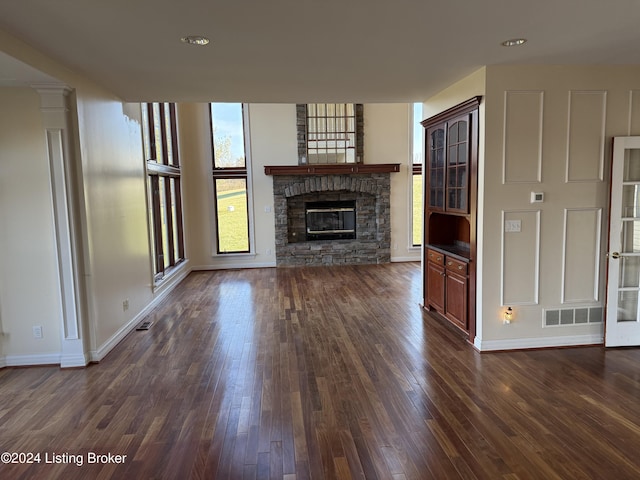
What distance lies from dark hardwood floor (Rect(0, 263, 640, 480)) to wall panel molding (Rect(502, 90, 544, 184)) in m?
1.74

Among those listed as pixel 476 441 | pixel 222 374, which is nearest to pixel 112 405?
pixel 222 374

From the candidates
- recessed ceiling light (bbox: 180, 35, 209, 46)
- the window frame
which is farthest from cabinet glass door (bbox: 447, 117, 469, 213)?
the window frame

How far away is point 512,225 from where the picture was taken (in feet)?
12.3

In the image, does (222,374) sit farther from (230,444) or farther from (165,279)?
(165,279)

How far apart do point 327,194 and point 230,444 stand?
6.82 meters

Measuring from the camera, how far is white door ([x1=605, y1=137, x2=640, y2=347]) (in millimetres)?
3682

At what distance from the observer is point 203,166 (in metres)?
8.34

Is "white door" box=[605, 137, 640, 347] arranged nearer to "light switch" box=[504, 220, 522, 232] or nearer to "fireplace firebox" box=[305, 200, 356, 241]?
"light switch" box=[504, 220, 522, 232]

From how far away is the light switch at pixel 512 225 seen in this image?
12.3 ft

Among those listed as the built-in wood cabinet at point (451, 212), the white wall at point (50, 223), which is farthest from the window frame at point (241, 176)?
the built-in wood cabinet at point (451, 212)

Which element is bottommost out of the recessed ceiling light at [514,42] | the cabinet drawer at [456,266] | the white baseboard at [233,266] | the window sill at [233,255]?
A: the white baseboard at [233,266]

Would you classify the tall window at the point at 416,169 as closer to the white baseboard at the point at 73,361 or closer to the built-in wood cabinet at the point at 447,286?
the built-in wood cabinet at the point at 447,286

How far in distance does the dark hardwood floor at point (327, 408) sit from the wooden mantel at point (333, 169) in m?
4.37

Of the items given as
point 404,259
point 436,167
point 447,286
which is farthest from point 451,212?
point 404,259
